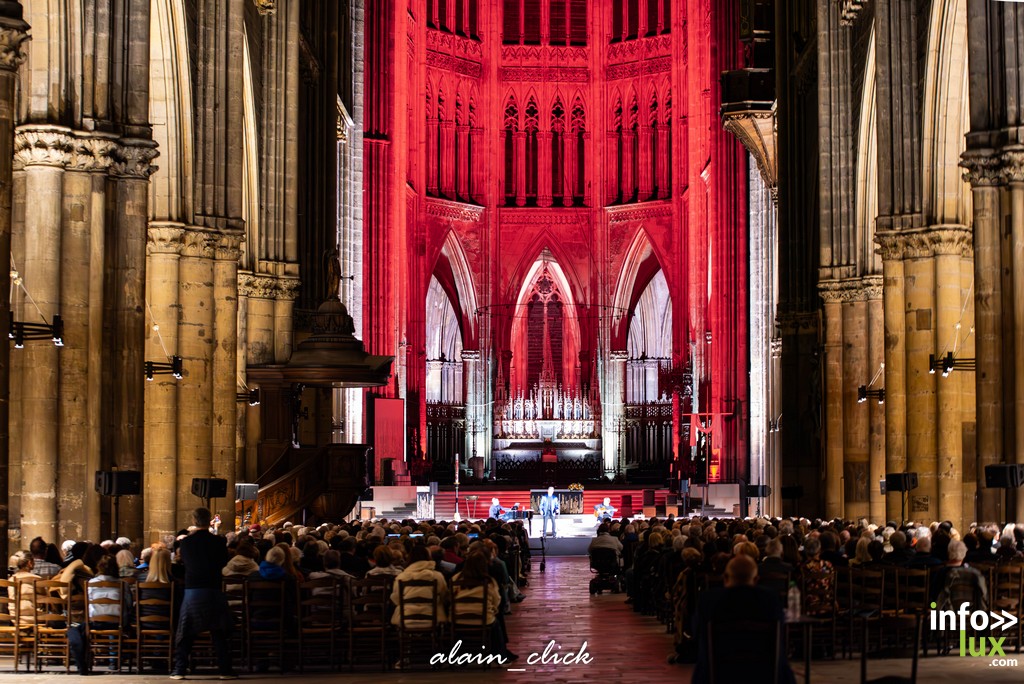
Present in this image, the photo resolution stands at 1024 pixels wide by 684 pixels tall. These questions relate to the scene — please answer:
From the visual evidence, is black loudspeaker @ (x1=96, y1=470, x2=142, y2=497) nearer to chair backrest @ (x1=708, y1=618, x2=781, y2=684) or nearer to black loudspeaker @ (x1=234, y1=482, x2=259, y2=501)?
black loudspeaker @ (x1=234, y1=482, x2=259, y2=501)

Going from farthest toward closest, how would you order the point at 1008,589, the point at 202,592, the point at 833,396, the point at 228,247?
the point at 833,396, the point at 228,247, the point at 1008,589, the point at 202,592

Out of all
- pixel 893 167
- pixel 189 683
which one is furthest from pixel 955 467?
pixel 189 683

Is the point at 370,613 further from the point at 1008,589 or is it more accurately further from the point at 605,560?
the point at 605,560

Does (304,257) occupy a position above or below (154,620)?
above

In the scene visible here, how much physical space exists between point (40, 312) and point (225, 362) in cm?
856

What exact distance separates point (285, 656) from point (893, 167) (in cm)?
1903

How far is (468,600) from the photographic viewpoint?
15.0m

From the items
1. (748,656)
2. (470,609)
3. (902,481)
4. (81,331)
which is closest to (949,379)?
(902,481)

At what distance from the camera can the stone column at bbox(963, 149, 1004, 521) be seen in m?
23.1

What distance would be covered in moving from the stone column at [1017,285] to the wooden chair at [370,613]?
11.3 meters

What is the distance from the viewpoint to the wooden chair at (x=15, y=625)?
14328mm

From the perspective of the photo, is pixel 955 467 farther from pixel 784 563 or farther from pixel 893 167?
pixel 784 563

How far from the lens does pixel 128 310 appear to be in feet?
73.5

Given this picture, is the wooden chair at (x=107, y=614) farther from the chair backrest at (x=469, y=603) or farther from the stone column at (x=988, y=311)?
the stone column at (x=988, y=311)
